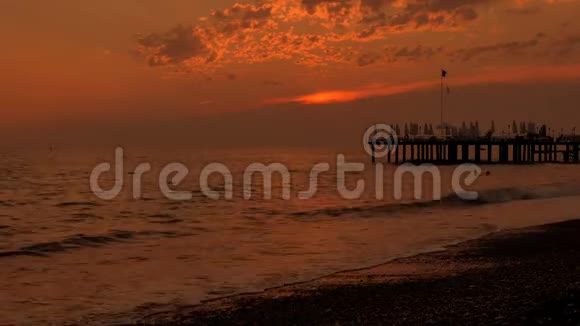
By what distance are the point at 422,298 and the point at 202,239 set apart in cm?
A: 1271

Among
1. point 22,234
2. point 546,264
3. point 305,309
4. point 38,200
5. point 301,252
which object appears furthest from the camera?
point 38,200

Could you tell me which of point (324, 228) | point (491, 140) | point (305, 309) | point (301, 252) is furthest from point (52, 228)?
point (491, 140)

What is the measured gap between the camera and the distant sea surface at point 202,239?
12.4m

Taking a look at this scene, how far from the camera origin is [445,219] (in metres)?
27.0

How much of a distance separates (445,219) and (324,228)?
6148 millimetres

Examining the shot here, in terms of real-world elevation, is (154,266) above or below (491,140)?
below

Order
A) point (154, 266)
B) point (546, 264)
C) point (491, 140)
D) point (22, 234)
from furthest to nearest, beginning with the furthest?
point (491, 140) → point (22, 234) → point (154, 266) → point (546, 264)

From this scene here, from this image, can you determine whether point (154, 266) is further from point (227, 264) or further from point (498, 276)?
point (498, 276)

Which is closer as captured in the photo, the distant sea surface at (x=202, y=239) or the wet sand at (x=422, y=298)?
the wet sand at (x=422, y=298)

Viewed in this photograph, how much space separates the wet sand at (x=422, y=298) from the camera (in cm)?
902

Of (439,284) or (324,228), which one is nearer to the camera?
(439,284)

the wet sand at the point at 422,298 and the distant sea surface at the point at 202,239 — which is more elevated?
the wet sand at the point at 422,298

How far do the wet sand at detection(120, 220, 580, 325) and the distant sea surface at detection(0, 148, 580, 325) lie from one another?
114 cm

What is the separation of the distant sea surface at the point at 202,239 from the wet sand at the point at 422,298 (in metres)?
1.14
